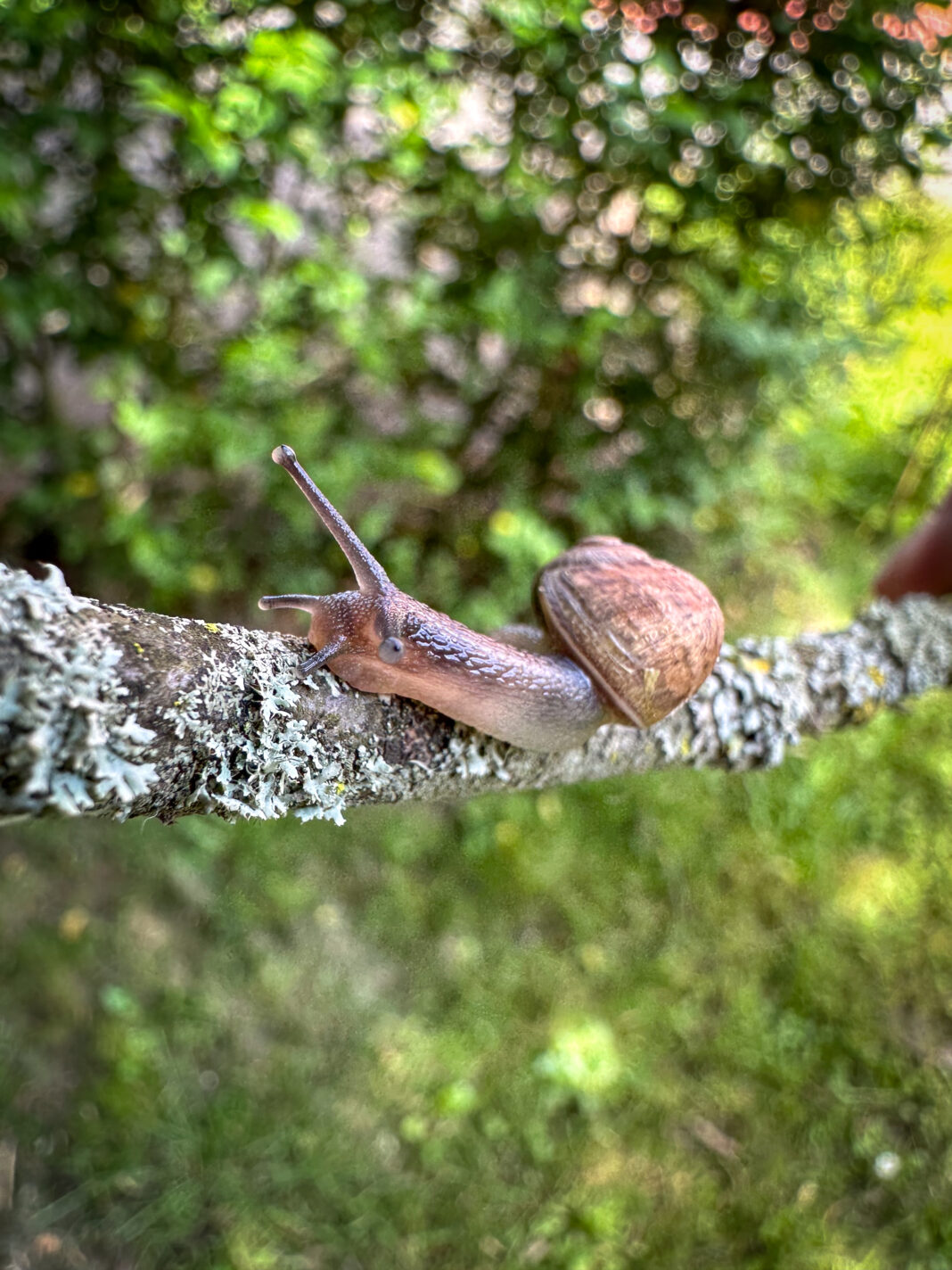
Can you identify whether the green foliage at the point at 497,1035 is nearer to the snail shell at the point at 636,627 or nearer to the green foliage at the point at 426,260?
the green foliage at the point at 426,260

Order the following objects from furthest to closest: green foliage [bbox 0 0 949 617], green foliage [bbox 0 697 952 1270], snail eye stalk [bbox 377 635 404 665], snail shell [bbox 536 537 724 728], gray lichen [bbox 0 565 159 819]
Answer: green foliage [bbox 0 697 952 1270] → green foliage [bbox 0 0 949 617] → snail shell [bbox 536 537 724 728] → snail eye stalk [bbox 377 635 404 665] → gray lichen [bbox 0 565 159 819]

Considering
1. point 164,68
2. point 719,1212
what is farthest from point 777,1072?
point 164,68

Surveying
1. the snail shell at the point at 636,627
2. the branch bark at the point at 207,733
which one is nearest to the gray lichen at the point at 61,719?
the branch bark at the point at 207,733

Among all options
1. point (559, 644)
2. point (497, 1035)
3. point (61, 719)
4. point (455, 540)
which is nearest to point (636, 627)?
point (559, 644)

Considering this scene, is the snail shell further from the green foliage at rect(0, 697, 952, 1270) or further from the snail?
the green foliage at rect(0, 697, 952, 1270)

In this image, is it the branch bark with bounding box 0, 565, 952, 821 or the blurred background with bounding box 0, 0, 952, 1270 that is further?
the blurred background with bounding box 0, 0, 952, 1270

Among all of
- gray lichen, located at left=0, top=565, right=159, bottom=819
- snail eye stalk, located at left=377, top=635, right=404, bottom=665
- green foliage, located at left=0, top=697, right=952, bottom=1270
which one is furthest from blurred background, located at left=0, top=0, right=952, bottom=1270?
gray lichen, located at left=0, top=565, right=159, bottom=819

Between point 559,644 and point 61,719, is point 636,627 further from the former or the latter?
point 61,719
